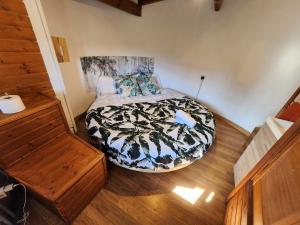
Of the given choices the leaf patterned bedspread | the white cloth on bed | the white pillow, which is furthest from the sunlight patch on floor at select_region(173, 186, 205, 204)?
the white pillow

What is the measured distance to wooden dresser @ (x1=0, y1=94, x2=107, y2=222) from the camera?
1070 millimetres

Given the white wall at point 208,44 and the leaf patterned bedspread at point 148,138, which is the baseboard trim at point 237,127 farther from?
the leaf patterned bedspread at point 148,138

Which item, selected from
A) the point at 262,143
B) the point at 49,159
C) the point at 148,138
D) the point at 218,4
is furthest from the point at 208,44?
the point at 49,159

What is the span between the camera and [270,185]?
84cm

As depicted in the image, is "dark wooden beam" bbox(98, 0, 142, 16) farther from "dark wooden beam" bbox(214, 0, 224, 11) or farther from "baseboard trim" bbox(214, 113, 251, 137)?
"baseboard trim" bbox(214, 113, 251, 137)

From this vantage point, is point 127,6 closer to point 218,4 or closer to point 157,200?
point 218,4

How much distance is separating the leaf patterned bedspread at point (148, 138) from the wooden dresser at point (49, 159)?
0.25 meters

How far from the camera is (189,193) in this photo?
61.4 inches

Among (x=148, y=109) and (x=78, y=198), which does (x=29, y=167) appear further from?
(x=148, y=109)

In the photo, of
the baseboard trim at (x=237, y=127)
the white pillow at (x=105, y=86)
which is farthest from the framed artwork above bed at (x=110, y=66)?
the baseboard trim at (x=237, y=127)

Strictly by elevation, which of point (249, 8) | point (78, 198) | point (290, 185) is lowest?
point (78, 198)

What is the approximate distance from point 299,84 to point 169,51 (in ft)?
7.59

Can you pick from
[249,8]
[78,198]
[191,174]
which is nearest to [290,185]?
[191,174]

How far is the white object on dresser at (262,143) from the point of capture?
1.32 metres
